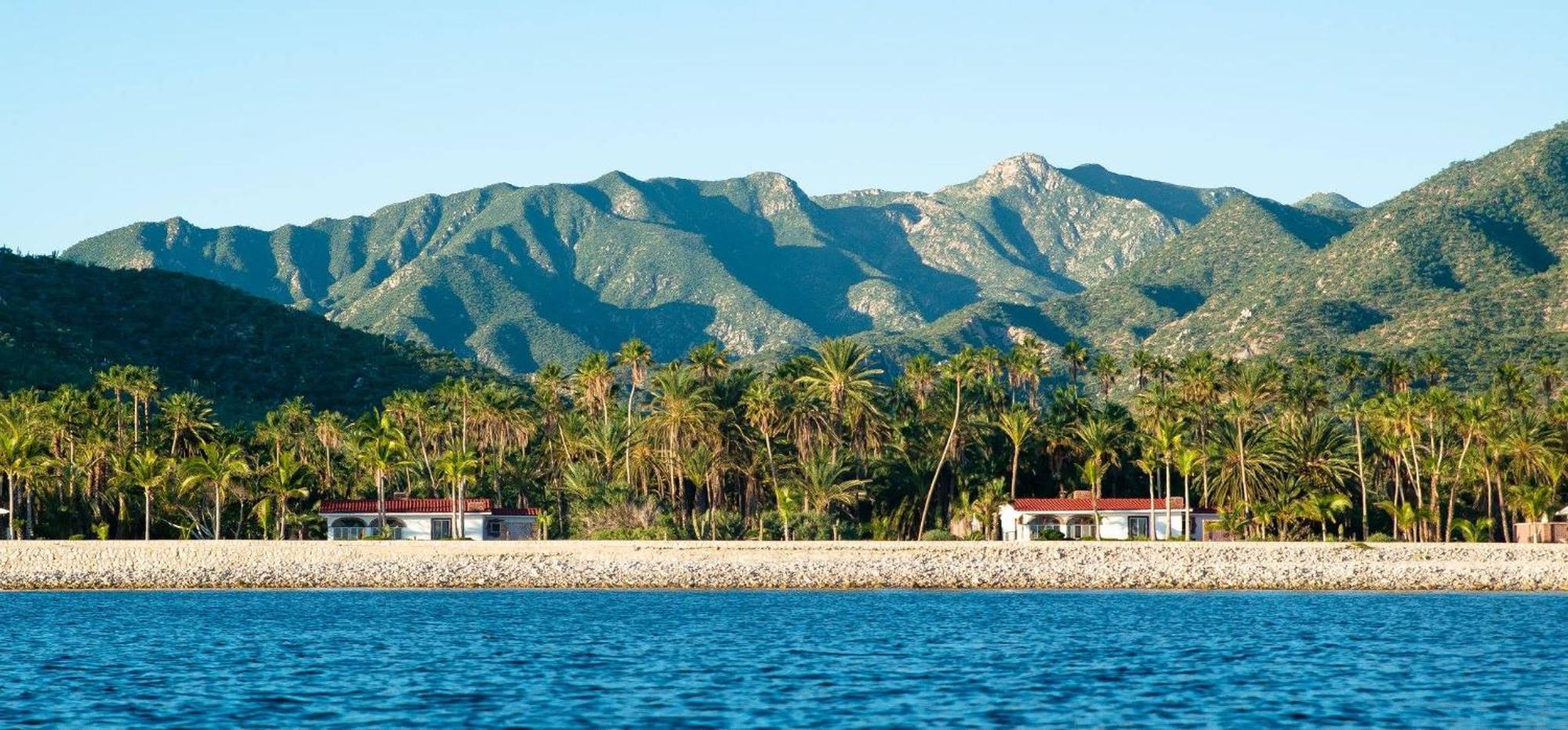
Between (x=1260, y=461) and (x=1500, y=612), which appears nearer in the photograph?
(x=1500, y=612)

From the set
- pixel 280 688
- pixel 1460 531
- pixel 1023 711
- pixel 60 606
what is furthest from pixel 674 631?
pixel 1460 531

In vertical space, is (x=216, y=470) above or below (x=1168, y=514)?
above

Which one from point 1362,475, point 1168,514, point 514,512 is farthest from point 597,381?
point 1362,475

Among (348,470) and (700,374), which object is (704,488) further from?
(348,470)

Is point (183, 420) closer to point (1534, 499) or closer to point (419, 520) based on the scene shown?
point (419, 520)

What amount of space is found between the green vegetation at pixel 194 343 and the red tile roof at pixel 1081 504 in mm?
70691

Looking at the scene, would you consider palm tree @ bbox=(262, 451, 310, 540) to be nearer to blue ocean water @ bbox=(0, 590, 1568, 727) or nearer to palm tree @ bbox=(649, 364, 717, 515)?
palm tree @ bbox=(649, 364, 717, 515)

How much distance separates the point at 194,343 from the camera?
173500 millimetres

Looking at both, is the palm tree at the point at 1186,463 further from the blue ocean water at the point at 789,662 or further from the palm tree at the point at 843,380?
the blue ocean water at the point at 789,662

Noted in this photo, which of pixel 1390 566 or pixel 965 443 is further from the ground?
pixel 965 443

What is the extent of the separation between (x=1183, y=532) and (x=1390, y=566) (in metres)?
28.8

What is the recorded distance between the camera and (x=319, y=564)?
83.6 meters

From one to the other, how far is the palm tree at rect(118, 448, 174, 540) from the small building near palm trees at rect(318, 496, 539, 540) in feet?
36.3

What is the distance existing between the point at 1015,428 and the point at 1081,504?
676 centimetres
